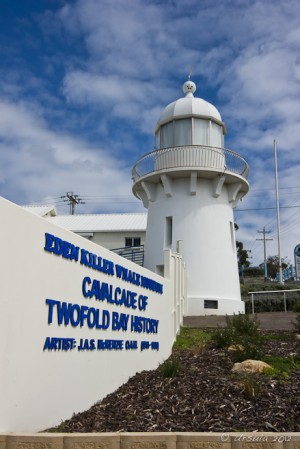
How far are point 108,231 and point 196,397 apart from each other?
30.8m

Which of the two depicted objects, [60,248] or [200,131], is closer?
[60,248]

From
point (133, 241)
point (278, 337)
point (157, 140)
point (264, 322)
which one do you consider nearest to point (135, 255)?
point (157, 140)

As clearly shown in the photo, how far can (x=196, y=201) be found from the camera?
22.9 metres

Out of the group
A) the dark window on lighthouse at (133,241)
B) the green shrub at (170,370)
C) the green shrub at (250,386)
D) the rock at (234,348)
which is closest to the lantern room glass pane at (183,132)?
the rock at (234,348)

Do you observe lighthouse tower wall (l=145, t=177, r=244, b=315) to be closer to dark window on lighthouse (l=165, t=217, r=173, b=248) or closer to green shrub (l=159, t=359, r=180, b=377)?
dark window on lighthouse (l=165, t=217, r=173, b=248)

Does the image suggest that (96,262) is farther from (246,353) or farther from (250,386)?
(246,353)

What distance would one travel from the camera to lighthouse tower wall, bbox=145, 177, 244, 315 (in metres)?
22.0

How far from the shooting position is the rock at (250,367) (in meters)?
9.10

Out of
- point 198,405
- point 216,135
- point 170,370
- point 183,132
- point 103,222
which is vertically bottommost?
point 198,405

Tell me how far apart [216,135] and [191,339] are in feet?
41.5

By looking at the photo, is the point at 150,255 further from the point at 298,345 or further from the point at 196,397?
the point at 196,397

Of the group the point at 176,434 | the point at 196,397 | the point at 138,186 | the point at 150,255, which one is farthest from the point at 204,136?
the point at 176,434

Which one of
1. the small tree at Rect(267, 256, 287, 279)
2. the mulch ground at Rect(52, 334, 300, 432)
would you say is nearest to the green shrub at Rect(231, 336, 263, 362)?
the mulch ground at Rect(52, 334, 300, 432)

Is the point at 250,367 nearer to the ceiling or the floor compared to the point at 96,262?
nearer to the floor
